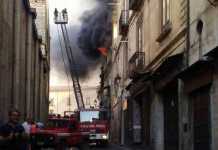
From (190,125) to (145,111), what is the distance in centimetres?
1142

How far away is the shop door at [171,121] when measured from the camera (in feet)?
76.6

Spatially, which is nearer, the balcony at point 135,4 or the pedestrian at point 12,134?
the pedestrian at point 12,134

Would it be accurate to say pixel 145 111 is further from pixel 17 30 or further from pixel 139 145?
pixel 17 30

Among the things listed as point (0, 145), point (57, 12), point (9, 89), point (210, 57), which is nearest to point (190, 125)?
point (210, 57)

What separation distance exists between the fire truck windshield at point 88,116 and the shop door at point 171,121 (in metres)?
17.5

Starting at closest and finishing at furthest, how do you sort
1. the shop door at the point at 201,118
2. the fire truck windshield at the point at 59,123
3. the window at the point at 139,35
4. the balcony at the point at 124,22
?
the shop door at the point at 201,118, the window at the point at 139,35, the fire truck windshield at the point at 59,123, the balcony at the point at 124,22

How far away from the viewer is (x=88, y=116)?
1704 inches

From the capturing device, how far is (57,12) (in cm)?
7444

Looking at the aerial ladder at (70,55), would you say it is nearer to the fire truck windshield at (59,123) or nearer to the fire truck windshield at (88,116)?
the fire truck windshield at (88,116)

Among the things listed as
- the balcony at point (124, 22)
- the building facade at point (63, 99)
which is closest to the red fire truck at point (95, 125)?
the balcony at point (124, 22)

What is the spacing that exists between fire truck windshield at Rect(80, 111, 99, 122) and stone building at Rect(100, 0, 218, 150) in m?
5.97

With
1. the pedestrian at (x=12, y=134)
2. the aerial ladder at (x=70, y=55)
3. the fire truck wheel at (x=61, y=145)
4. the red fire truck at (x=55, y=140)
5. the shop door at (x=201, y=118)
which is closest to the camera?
the pedestrian at (x=12, y=134)

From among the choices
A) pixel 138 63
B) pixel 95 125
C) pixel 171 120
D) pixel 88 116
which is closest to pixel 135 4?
pixel 138 63

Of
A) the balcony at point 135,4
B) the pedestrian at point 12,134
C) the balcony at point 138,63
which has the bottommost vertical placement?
the pedestrian at point 12,134
